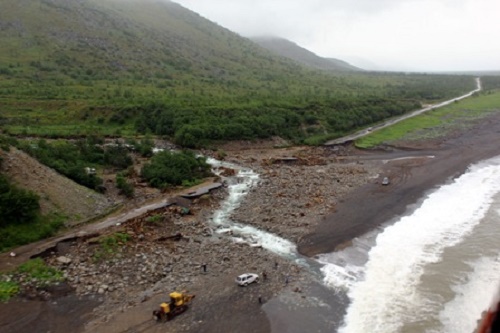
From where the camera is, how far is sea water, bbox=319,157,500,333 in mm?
29781

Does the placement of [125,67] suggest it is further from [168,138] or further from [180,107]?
[168,138]

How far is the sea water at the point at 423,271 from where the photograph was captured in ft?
97.7

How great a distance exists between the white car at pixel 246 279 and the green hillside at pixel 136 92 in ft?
166

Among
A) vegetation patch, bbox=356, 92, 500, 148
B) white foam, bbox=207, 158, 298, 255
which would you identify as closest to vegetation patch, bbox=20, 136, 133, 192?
white foam, bbox=207, 158, 298, 255

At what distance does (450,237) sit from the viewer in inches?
1704

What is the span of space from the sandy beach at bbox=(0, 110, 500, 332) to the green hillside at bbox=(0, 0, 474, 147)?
31.0 metres

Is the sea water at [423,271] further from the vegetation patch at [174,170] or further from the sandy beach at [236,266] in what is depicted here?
the vegetation patch at [174,170]

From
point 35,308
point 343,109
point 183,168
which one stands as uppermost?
point 343,109

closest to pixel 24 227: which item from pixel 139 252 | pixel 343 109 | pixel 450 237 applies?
pixel 139 252

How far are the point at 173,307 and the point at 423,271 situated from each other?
2099 cm

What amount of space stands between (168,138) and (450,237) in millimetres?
57848

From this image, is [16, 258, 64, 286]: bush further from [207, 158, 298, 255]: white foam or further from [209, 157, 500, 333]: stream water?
[209, 157, 500, 333]: stream water

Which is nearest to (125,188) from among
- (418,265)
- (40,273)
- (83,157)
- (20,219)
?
(20,219)

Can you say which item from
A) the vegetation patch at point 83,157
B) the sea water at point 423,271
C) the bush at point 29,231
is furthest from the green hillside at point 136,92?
the sea water at point 423,271
